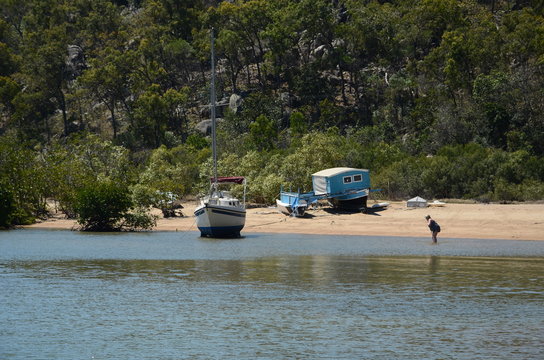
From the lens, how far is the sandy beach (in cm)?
4875

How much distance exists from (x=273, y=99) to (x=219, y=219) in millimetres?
48939

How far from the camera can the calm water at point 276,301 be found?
2188cm

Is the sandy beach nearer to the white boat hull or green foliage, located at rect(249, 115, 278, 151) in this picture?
the white boat hull

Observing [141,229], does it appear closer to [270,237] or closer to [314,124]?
[270,237]

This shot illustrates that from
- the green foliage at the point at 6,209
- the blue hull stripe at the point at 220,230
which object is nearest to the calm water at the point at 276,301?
the blue hull stripe at the point at 220,230

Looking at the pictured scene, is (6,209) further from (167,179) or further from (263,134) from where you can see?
(263,134)

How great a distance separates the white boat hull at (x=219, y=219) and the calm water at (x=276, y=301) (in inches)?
117

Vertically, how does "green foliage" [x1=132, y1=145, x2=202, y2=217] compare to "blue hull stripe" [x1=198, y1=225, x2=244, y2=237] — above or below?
above

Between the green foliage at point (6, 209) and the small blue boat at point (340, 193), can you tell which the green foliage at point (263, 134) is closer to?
the small blue boat at point (340, 193)

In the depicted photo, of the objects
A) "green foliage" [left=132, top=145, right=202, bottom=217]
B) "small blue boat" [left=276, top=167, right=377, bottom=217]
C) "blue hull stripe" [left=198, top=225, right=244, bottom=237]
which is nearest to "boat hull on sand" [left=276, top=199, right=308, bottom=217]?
"small blue boat" [left=276, top=167, right=377, bottom=217]

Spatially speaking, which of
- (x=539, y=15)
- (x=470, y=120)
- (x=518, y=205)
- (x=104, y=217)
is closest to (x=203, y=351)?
(x=104, y=217)

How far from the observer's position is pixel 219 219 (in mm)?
48938

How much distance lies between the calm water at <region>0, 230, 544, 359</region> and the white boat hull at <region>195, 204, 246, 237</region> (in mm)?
2976

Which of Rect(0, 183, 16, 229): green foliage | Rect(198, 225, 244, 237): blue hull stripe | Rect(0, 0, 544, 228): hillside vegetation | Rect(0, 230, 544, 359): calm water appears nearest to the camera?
Rect(0, 230, 544, 359): calm water
